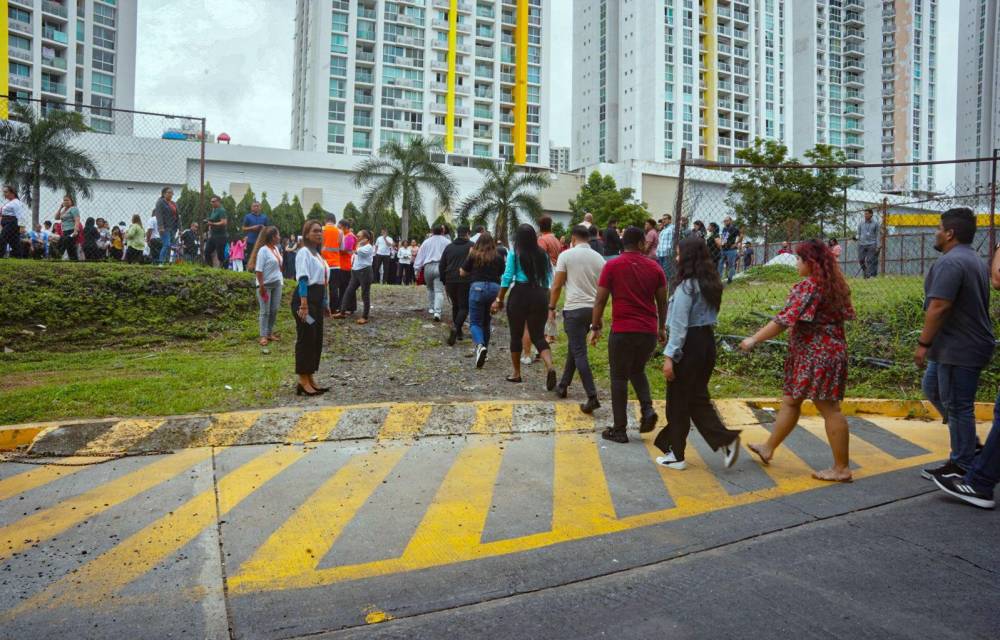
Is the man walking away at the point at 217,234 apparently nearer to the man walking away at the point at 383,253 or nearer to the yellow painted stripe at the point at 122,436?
the man walking away at the point at 383,253

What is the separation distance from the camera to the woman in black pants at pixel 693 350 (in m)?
5.40

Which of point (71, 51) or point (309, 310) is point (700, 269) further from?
point (71, 51)

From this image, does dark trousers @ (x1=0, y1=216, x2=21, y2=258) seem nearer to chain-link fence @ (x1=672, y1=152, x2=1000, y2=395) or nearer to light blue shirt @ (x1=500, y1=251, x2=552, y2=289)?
light blue shirt @ (x1=500, y1=251, x2=552, y2=289)

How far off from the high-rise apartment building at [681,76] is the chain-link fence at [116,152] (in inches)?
1854

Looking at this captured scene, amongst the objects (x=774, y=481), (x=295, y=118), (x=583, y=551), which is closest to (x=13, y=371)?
(x=583, y=551)

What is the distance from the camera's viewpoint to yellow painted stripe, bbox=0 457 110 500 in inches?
200

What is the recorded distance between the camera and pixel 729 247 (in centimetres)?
1730

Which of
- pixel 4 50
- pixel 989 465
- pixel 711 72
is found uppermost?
pixel 711 72

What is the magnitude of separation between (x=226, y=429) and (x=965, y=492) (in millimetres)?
5616

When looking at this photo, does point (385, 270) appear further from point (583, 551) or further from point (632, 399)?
point (583, 551)

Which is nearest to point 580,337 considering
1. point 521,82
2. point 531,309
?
point 531,309

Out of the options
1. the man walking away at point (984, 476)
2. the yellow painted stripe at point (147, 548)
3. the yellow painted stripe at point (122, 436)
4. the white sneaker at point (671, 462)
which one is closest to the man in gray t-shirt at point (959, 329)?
the man walking away at point (984, 476)

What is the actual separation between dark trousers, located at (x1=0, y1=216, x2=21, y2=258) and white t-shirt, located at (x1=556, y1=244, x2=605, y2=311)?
1222 centimetres

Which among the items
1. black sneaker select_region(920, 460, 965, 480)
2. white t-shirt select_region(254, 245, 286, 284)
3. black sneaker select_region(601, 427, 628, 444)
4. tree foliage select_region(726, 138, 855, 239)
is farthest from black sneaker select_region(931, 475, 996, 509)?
tree foliage select_region(726, 138, 855, 239)
